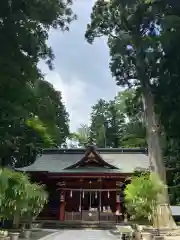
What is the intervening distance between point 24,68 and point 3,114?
304cm

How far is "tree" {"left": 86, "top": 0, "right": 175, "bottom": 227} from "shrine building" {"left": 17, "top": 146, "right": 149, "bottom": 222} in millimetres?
4382

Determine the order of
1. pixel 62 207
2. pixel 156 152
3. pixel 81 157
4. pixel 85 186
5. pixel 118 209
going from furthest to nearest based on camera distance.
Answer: pixel 81 157
pixel 85 186
pixel 62 207
pixel 118 209
pixel 156 152

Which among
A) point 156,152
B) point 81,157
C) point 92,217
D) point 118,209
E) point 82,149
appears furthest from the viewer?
point 82,149

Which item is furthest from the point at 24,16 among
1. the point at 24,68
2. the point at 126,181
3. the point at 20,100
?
the point at 126,181

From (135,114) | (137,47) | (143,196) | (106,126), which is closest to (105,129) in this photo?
(106,126)

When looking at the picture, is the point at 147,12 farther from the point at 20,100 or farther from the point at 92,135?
the point at 92,135

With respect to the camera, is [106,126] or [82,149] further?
[106,126]

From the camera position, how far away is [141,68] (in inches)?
739

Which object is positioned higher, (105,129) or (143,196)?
(105,129)

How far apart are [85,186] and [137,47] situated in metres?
9.84

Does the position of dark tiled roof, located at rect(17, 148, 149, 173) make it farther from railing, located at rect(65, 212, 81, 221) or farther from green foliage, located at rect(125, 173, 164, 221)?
green foliage, located at rect(125, 173, 164, 221)

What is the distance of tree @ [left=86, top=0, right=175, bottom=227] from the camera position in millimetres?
17891

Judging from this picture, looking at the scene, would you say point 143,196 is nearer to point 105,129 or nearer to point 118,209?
point 118,209

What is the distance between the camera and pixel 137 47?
61.1 ft
